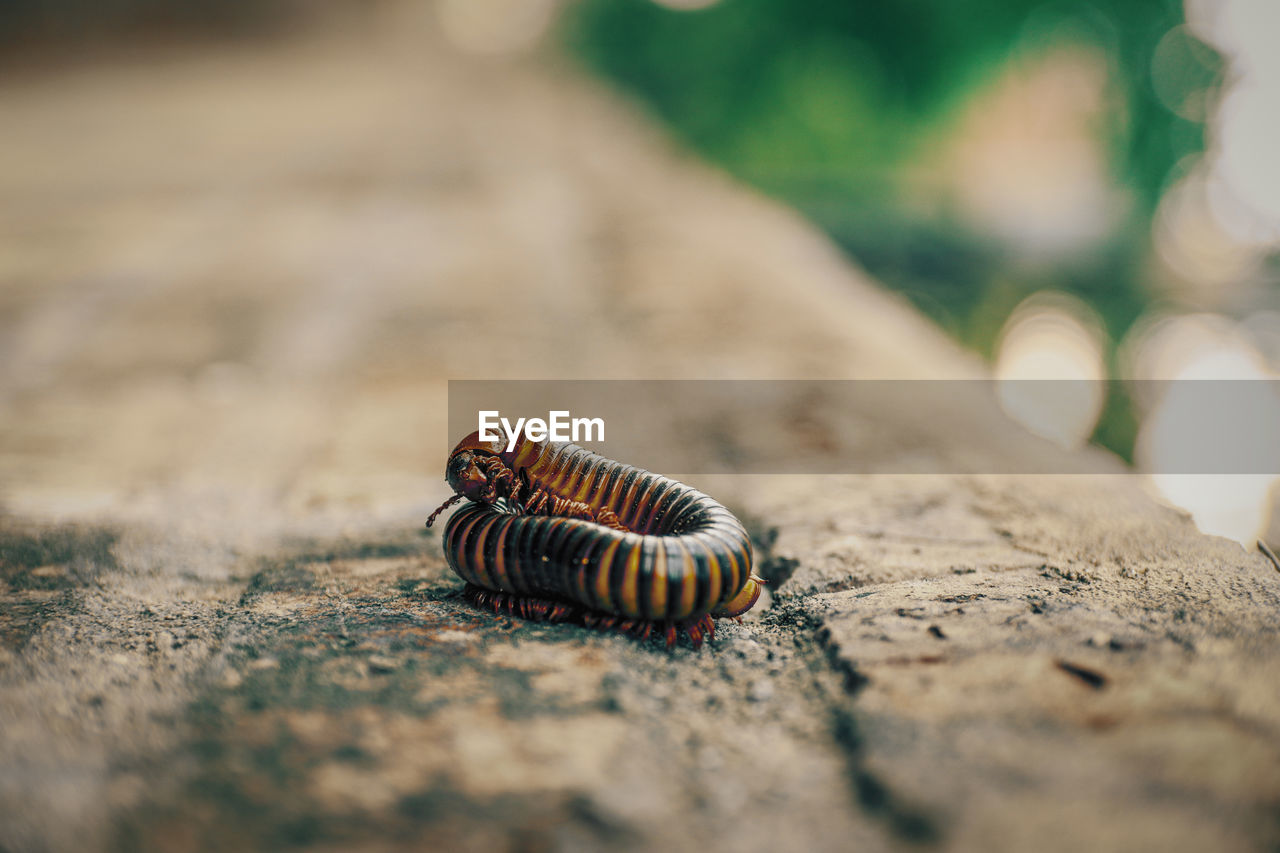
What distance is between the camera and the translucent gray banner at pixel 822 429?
373cm

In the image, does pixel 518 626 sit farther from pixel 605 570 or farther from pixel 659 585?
pixel 659 585

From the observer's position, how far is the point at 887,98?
1562 cm

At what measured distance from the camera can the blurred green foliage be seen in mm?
13836

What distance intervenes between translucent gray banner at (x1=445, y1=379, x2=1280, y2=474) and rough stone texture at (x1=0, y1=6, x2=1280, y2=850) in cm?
7

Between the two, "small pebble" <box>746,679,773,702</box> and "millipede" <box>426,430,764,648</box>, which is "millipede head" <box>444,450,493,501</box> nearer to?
"millipede" <box>426,430,764,648</box>

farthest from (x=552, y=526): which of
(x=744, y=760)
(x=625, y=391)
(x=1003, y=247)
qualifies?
(x=1003, y=247)

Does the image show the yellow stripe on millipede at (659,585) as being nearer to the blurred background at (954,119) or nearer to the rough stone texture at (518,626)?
the rough stone texture at (518,626)

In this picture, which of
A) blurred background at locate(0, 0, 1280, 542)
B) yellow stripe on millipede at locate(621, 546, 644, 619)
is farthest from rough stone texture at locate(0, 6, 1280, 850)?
blurred background at locate(0, 0, 1280, 542)

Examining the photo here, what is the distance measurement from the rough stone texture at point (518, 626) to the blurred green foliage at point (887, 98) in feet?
26.5

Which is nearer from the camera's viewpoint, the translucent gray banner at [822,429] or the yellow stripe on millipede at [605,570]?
the yellow stripe on millipede at [605,570]

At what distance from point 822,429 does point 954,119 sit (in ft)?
46.1

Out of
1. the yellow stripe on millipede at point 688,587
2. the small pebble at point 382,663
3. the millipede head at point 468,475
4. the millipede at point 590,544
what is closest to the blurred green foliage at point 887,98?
the millipede at point 590,544

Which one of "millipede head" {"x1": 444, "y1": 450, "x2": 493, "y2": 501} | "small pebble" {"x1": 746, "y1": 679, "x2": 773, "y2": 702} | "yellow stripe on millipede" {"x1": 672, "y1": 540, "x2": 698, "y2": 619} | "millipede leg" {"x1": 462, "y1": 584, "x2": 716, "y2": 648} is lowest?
"small pebble" {"x1": 746, "y1": 679, "x2": 773, "y2": 702}

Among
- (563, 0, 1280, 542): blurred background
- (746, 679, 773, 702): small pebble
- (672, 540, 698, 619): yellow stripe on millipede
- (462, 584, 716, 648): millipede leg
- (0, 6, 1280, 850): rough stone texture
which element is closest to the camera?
(0, 6, 1280, 850): rough stone texture
